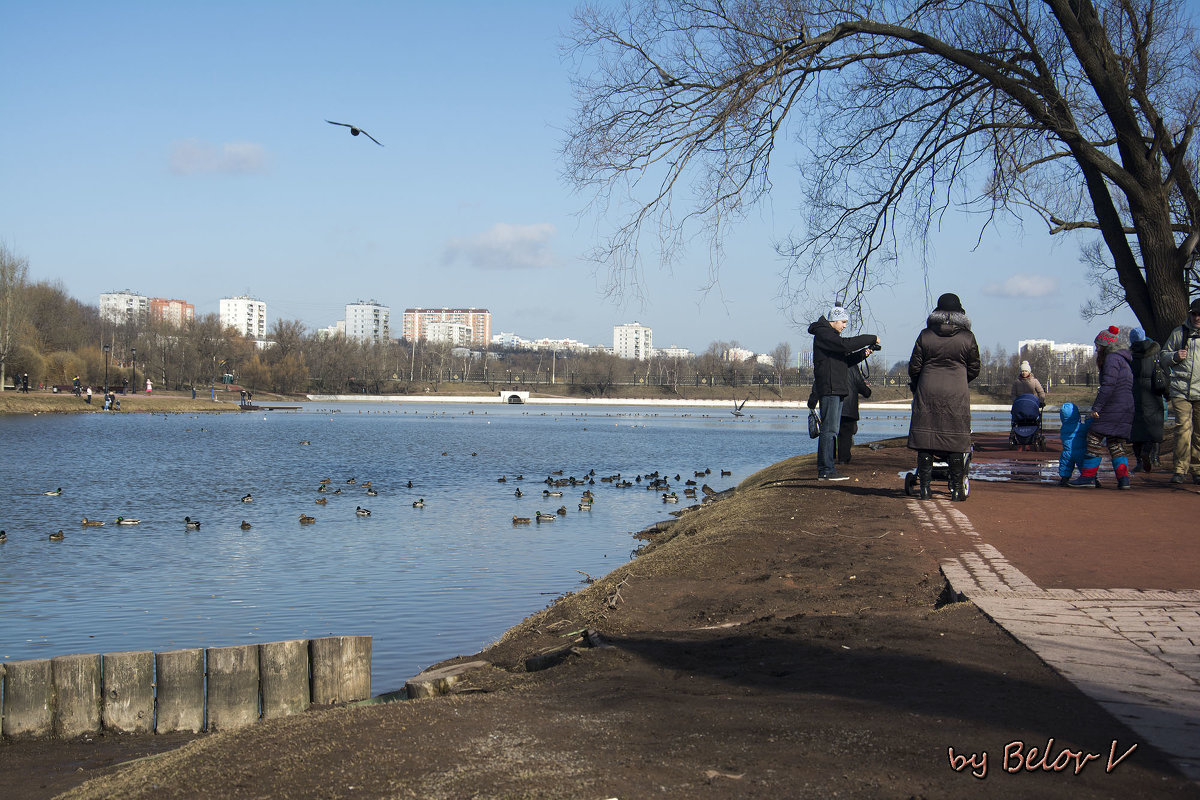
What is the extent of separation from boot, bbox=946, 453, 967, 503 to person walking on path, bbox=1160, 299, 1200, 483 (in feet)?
12.1

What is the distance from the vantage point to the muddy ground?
358 cm

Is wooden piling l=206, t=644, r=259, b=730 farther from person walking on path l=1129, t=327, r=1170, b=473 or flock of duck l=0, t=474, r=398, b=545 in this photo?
person walking on path l=1129, t=327, r=1170, b=473

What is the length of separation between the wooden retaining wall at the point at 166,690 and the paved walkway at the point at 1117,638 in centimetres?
449

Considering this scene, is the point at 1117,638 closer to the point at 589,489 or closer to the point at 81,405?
the point at 589,489

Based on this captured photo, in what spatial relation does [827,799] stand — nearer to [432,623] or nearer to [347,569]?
[432,623]

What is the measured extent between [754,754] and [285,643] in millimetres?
4161

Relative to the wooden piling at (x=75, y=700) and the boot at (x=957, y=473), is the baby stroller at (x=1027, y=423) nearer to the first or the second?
the boot at (x=957, y=473)

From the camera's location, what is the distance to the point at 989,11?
14.9 metres

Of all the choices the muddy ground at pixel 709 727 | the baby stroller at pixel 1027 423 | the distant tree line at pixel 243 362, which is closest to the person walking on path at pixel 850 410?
the baby stroller at pixel 1027 423

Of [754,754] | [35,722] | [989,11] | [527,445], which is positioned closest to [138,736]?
[35,722]

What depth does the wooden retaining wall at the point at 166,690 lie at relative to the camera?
22.0 ft

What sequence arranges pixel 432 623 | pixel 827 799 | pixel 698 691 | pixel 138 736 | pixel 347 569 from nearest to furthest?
pixel 827 799, pixel 698 691, pixel 138 736, pixel 432 623, pixel 347 569

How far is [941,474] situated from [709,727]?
8.29 meters

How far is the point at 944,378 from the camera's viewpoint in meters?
11.1
